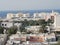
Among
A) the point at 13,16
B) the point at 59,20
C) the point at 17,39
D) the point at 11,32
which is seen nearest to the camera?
the point at 17,39

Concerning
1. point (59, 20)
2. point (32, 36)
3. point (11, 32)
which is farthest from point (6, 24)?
point (32, 36)

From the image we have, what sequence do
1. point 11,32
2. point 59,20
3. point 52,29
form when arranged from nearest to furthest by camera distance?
1. point 11,32
2. point 52,29
3. point 59,20

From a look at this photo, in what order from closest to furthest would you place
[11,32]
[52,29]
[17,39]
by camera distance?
[17,39] → [11,32] → [52,29]

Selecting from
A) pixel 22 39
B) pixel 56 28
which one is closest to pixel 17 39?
pixel 22 39

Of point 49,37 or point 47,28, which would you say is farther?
point 47,28

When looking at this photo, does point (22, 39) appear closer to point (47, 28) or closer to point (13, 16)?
point (47, 28)

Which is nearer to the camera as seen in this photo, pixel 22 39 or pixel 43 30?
pixel 22 39

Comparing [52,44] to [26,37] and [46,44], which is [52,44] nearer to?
[46,44]

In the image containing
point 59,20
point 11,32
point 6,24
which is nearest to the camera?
point 11,32
